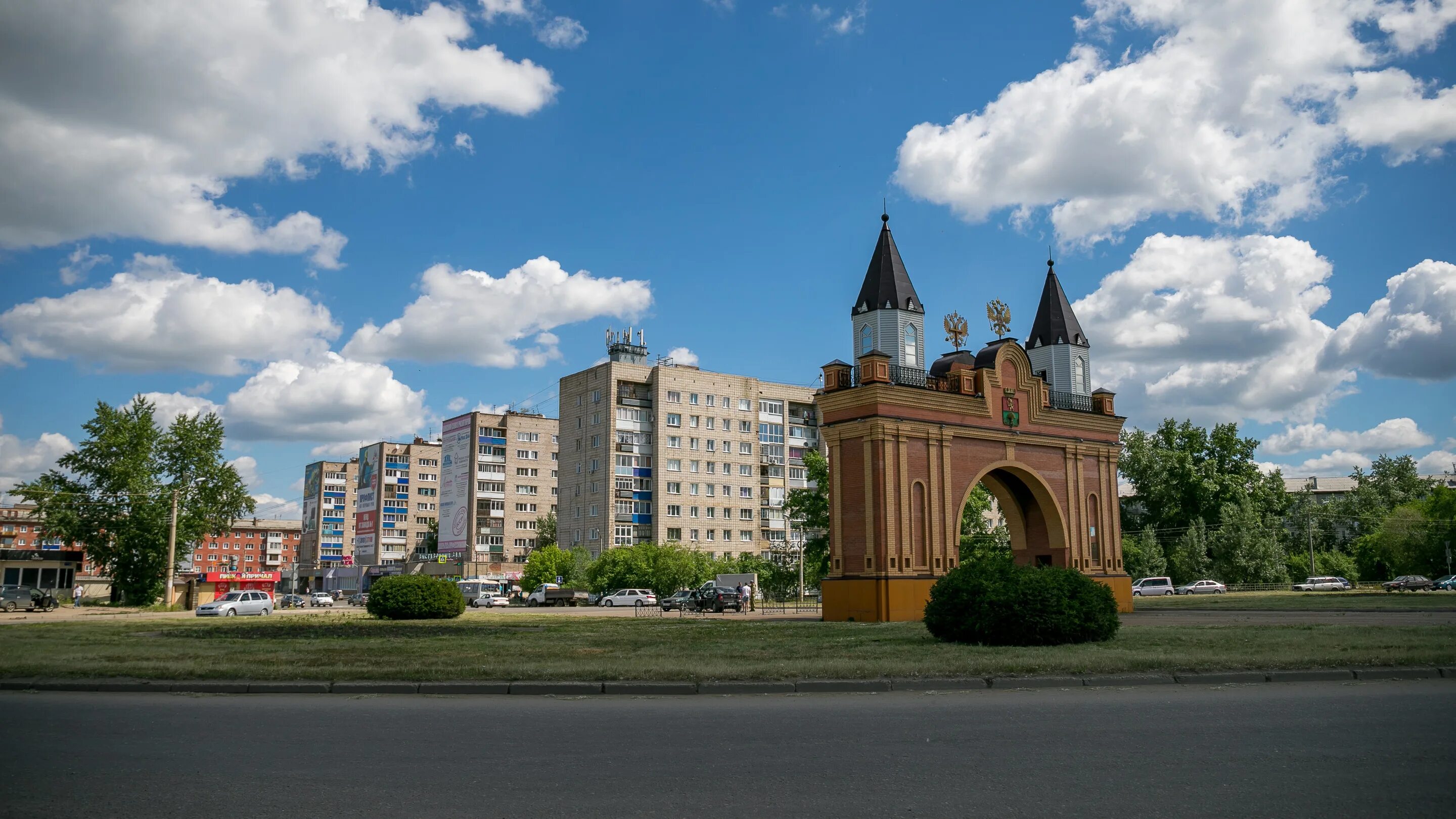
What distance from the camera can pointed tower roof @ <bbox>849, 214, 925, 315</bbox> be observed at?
35062 millimetres

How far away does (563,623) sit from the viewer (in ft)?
105

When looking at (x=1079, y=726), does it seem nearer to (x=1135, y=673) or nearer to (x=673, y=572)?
(x=1135, y=673)

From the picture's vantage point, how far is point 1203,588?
70625 millimetres

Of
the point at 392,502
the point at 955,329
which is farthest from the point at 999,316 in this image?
the point at 392,502

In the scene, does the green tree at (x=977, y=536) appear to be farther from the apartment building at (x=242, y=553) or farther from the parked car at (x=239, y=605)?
the apartment building at (x=242, y=553)

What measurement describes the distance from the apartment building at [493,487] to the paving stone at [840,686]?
90.4 metres

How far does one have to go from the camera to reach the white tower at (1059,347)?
132 feet

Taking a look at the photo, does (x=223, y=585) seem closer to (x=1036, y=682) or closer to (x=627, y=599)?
(x=627, y=599)

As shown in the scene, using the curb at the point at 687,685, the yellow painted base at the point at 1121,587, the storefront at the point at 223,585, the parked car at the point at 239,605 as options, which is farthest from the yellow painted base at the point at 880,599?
the storefront at the point at 223,585

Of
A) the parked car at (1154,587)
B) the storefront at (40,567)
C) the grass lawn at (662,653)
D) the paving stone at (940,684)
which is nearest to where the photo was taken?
the paving stone at (940,684)

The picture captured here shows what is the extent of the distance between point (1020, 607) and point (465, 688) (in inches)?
397

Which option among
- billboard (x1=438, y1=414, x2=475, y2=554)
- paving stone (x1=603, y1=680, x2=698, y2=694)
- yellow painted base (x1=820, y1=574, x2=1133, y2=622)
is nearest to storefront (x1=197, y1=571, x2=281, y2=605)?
billboard (x1=438, y1=414, x2=475, y2=554)

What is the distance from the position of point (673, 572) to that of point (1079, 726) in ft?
214

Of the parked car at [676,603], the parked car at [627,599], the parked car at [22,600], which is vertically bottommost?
the parked car at [627,599]
